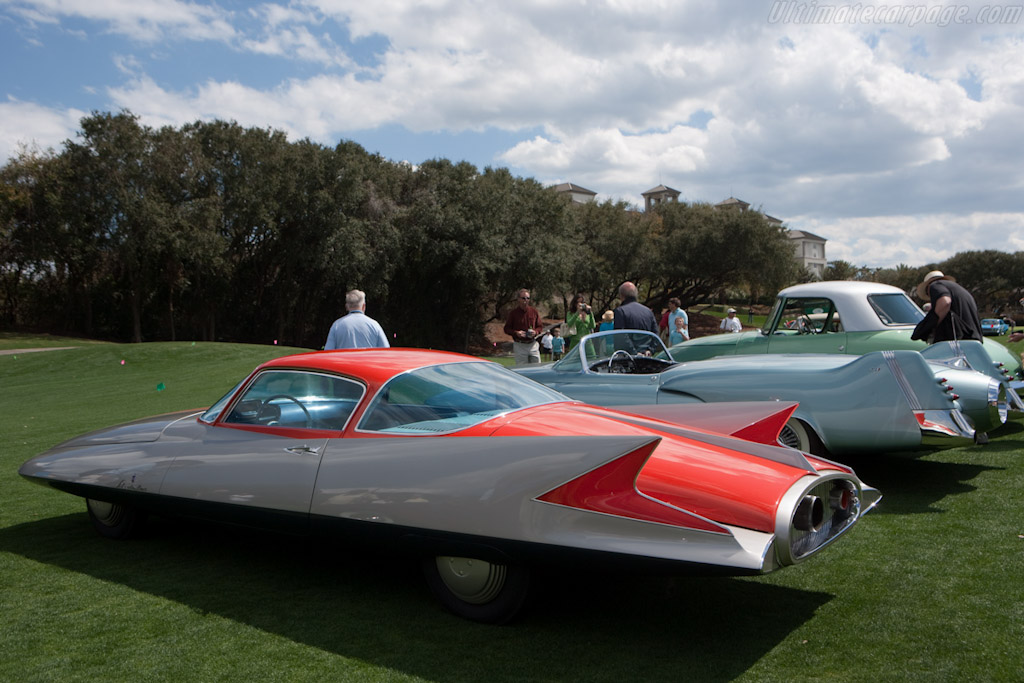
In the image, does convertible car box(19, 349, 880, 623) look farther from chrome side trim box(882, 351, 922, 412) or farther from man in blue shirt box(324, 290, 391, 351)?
man in blue shirt box(324, 290, 391, 351)

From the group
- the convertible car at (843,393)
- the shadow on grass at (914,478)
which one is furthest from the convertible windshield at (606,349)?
the shadow on grass at (914,478)

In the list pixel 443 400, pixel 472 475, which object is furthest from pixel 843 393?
pixel 472 475

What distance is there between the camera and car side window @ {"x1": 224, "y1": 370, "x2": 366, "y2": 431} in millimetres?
4145

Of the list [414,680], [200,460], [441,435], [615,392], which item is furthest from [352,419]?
[615,392]

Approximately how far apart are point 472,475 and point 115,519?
2.93m

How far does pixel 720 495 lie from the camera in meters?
3.19

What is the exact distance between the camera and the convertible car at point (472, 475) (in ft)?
10.2

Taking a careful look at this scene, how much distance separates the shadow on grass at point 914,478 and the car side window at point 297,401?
12.5 feet

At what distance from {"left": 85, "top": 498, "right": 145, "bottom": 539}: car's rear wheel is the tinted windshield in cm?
812

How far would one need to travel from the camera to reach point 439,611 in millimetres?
3756

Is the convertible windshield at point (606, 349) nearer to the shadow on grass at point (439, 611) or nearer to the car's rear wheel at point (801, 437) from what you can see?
the car's rear wheel at point (801, 437)

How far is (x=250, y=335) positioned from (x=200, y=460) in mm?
38262

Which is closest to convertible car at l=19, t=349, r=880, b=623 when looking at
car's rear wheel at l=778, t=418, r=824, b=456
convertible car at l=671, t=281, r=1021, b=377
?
car's rear wheel at l=778, t=418, r=824, b=456

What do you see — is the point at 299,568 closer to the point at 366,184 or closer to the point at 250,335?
Answer: the point at 366,184
